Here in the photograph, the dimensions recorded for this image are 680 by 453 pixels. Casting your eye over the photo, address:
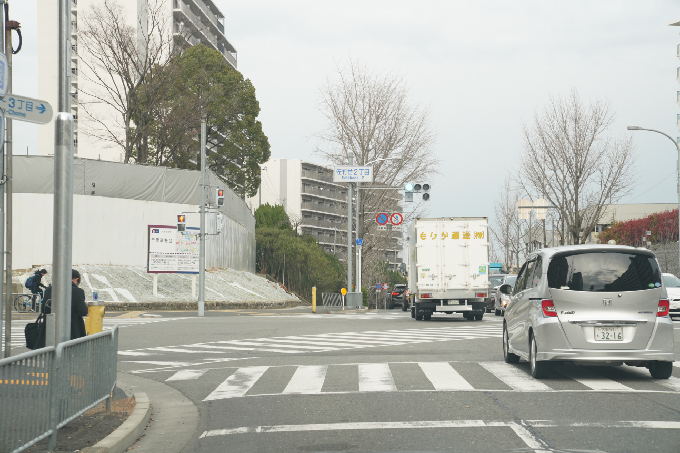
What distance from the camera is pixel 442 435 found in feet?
23.2

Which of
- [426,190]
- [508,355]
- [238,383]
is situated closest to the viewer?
[238,383]

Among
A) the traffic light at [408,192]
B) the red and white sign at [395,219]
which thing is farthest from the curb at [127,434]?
the red and white sign at [395,219]

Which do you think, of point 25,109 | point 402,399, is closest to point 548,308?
point 402,399

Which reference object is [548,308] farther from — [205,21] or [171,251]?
[205,21]

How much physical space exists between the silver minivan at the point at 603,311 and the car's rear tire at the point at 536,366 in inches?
0.6

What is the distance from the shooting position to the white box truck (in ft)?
88.9

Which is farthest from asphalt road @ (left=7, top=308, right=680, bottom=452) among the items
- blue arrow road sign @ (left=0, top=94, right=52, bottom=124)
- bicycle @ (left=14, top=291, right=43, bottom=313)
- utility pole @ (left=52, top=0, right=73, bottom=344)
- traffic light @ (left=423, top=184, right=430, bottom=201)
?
Answer: traffic light @ (left=423, top=184, right=430, bottom=201)

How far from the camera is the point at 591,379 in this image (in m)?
11.0

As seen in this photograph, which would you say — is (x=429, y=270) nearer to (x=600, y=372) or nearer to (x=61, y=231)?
(x=600, y=372)

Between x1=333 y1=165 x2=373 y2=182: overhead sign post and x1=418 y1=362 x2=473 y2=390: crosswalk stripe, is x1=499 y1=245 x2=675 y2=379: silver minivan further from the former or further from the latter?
x1=333 y1=165 x2=373 y2=182: overhead sign post

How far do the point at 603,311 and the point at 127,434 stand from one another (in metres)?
6.48

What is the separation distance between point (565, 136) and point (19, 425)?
4199 centimetres

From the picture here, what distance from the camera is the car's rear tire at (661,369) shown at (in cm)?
1083

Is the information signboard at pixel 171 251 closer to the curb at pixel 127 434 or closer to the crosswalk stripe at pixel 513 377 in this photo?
the crosswalk stripe at pixel 513 377
